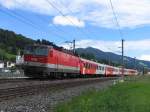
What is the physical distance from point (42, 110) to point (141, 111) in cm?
387

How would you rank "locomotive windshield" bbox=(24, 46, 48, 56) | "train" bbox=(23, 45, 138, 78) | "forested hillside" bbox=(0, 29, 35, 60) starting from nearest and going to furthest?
"train" bbox=(23, 45, 138, 78) < "locomotive windshield" bbox=(24, 46, 48, 56) < "forested hillside" bbox=(0, 29, 35, 60)

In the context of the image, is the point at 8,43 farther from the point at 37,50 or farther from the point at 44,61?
the point at 44,61

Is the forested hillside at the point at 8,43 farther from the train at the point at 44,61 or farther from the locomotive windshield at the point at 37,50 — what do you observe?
the locomotive windshield at the point at 37,50

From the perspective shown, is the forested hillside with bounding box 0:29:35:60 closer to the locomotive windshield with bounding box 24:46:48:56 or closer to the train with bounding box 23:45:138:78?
the train with bounding box 23:45:138:78

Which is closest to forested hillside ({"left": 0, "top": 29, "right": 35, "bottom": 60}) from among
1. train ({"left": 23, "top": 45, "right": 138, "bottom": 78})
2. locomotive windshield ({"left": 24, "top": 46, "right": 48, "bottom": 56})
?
train ({"left": 23, "top": 45, "right": 138, "bottom": 78})

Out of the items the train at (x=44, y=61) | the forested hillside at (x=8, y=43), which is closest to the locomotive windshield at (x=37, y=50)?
the train at (x=44, y=61)

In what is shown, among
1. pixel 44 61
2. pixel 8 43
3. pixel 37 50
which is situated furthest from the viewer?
A: pixel 8 43

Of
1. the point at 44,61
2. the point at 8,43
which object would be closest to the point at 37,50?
the point at 44,61

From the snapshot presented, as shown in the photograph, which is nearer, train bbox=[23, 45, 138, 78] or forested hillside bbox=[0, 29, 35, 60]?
train bbox=[23, 45, 138, 78]

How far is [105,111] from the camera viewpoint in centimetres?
1677

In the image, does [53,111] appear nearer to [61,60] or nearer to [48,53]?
[48,53]

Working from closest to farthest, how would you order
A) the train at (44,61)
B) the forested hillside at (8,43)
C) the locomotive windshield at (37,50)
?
the train at (44,61)
the locomotive windshield at (37,50)
the forested hillside at (8,43)

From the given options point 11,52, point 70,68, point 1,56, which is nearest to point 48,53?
point 70,68

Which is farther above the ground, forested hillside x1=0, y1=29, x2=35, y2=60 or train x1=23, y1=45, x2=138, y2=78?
forested hillside x1=0, y1=29, x2=35, y2=60
